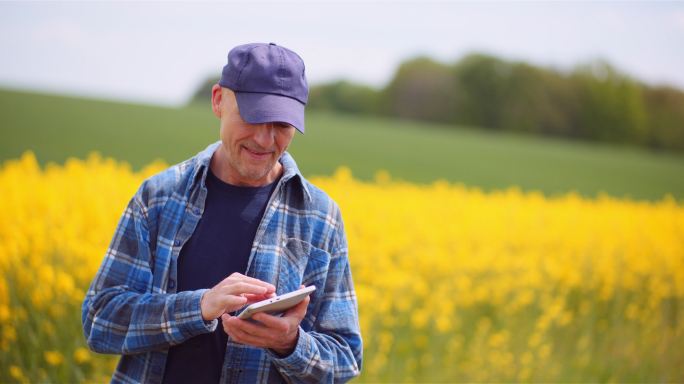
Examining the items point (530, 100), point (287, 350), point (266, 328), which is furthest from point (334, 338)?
point (530, 100)

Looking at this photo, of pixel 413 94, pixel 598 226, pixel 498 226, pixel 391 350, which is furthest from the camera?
pixel 413 94

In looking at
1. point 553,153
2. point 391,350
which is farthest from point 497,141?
point 391,350

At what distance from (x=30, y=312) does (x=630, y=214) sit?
24.1ft

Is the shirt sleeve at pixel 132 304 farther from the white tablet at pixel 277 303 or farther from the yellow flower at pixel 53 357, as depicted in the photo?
the yellow flower at pixel 53 357

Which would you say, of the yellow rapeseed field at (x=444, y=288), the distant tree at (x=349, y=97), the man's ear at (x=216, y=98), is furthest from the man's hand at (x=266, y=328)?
the distant tree at (x=349, y=97)

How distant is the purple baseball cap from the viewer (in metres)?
1.54

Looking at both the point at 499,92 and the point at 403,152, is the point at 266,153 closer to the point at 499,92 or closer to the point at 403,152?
the point at 403,152

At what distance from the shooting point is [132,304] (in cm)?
158

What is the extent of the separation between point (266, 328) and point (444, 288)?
3.33m

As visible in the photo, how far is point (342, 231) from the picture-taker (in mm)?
1798

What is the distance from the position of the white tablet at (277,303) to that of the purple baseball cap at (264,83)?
39 centimetres

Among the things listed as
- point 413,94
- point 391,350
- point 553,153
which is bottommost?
point 391,350

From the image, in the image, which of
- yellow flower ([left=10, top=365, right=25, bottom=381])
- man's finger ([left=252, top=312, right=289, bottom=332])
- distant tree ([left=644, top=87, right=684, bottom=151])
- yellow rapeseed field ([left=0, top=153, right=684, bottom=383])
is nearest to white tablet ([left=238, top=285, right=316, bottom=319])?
man's finger ([left=252, top=312, right=289, bottom=332])

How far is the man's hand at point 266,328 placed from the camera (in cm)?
145
